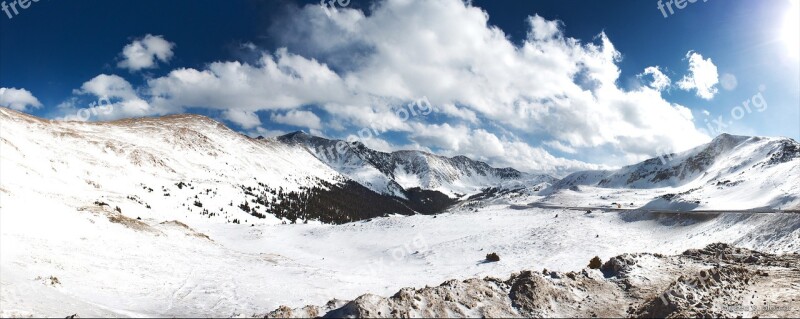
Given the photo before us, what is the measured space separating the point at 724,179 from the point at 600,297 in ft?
462

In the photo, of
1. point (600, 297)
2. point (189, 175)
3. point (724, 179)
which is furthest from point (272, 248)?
point (189, 175)

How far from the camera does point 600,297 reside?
17.2m

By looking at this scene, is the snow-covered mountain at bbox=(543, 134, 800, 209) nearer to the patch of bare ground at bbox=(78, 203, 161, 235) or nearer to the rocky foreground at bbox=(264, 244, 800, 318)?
the rocky foreground at bbox=(264, 244, 800, 318)

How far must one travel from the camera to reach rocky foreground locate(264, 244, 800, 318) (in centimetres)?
1414

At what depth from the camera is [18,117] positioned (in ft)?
398

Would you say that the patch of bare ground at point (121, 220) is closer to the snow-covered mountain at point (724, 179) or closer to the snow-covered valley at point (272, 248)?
the snow-covered valley at point (272, 248)

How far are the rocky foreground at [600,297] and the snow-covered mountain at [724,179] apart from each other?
45028 mm

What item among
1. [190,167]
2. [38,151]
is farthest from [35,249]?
[190,167]

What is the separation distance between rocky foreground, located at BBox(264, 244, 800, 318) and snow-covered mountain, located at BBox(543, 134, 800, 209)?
45028 millimetres

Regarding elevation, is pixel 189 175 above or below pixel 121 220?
above

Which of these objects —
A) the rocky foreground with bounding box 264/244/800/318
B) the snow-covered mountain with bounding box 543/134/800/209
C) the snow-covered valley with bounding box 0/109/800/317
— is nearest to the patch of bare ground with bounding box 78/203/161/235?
the snow-covered valley with bounding box 0/109/800/317

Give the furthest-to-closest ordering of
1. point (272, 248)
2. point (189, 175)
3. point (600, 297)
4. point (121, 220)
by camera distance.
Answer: point (189, 175), point (272, 248), point (121, 220), point (600, 297)

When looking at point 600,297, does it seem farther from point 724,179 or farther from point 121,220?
point 724,179

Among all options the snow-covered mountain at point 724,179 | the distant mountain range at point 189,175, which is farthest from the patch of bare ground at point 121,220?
the snow-covered mountain at point 724,179
